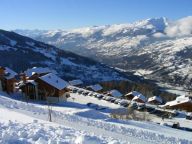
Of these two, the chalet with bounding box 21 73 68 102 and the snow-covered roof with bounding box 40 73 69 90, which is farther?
the snow-covered roof with bounding box 40 73 69 90

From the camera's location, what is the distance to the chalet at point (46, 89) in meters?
72.8

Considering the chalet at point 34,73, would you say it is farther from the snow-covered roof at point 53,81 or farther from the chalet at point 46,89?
the chalet at point 46,89

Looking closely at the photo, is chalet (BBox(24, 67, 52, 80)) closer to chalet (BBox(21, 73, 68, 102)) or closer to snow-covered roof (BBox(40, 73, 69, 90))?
snow-covered roof (BBox(40, 73, 69, 90))

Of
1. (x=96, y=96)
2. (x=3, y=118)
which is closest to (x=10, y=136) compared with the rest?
(x=3, y=118)

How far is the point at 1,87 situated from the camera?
70.6m

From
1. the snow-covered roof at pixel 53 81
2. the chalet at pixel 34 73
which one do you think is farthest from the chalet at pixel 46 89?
the chalet at pixel 34 73

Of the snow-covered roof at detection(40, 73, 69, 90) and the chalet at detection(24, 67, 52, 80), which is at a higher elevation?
the chalet at detection(24, 67, 52, 80)

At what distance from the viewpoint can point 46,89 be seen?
249 ft

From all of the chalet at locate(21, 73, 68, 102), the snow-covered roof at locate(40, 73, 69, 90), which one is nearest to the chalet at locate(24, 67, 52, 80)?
the snow-covered roof at locate(40, 73, 69, 90)

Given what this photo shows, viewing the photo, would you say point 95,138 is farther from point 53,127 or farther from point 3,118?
point 3,118

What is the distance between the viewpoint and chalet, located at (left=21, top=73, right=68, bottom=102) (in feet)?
239

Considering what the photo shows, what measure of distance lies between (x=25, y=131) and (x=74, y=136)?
106 inches

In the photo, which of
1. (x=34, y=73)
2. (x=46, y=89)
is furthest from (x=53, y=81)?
(x=34, y=73)

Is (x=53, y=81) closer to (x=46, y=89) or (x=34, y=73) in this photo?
(x=46, y=89)
